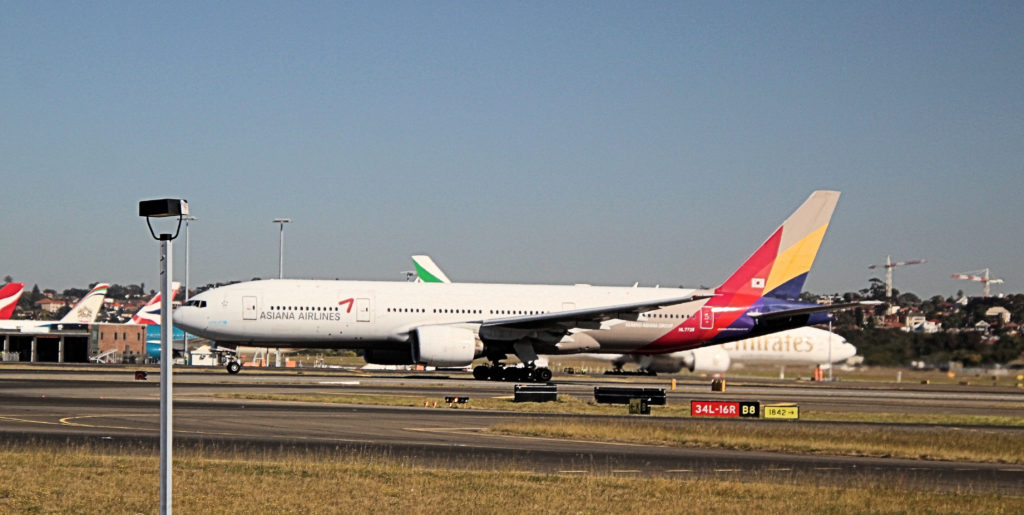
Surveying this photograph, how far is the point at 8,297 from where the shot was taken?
108750mm

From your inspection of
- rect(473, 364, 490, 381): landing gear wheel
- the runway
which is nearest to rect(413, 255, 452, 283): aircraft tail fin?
rect(473, 364, 490, 381): landing gear wheel

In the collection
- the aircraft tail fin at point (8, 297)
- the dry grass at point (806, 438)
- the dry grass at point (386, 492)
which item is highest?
the aircraft tail fin at point (8, 297)

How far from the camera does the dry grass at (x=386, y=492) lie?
16.4 metres

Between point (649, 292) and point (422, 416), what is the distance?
31.5 metres

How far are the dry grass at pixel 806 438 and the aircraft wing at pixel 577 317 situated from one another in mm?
22554

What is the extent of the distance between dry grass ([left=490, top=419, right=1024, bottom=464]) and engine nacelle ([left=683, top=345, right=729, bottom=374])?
3719 cm

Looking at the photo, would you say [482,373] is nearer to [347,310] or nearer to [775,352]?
[347,310]

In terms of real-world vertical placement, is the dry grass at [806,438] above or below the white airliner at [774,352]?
below

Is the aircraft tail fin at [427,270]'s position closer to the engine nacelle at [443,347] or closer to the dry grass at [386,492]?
the engine nacelle at [443,347]

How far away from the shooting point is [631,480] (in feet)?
65.2

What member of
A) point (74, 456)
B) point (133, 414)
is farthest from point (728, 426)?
point (74, 456)

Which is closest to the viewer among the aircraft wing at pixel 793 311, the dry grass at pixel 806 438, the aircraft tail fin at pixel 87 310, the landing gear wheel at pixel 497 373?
the dry grass at pixel 806 438

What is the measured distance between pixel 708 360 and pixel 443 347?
75.1 feet

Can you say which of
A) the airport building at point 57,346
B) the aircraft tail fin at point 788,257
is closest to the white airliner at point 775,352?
the aircraft tail fin at point 788,257
